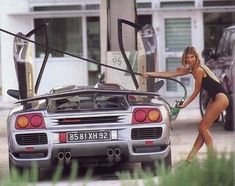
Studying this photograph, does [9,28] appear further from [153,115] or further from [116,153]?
[116,153]

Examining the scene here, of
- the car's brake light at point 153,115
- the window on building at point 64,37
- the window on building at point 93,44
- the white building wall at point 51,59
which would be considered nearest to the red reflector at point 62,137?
the car's brake light at point 153,115

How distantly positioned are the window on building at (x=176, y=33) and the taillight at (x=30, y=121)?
12.9 meters

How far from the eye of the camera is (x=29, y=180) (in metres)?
5.48

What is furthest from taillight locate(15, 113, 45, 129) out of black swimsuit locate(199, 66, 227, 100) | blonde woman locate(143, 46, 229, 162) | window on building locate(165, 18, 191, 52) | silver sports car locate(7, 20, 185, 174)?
window on building locate(165, 18, 191, 52)

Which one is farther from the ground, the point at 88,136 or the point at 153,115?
the point at 153,115

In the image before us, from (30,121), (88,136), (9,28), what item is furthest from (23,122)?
(9,28)

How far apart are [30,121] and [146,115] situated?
142 cm

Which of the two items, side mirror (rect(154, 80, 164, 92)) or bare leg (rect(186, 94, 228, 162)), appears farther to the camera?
side mirror (rect(154, 80, 164, 92))

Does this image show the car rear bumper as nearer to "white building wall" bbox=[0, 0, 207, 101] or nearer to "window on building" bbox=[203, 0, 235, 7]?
"white building wall" bbox=[0, 0, 207, 101]

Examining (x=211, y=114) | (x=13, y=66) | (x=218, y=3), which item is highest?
(x=218, y=3)

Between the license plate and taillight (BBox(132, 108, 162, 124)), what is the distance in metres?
0.39

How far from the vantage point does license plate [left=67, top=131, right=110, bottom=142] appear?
8547 mm

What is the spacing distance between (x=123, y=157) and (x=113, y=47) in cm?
734

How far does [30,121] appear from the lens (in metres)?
8.62
